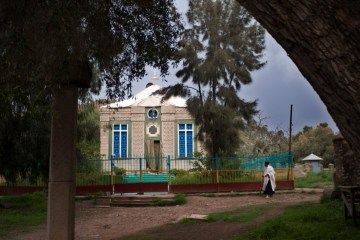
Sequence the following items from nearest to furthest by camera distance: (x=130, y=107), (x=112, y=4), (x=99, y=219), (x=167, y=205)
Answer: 1. (x=112, y=4)
2. (x=99, y=219)
3. (x=167, y=205)
4. (x=130, y=107)

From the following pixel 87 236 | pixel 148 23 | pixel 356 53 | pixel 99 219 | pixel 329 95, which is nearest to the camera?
pixel 356 53

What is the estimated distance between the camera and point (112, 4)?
909 cm

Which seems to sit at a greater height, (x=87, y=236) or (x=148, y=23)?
(x=148, y=23)

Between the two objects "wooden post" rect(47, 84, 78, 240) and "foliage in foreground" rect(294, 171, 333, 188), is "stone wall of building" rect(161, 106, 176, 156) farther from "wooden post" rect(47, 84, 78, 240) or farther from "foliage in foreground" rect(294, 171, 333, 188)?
"wooden post" rect(47, 84, 78, 240)

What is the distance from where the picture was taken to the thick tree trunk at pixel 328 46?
2.45 metres

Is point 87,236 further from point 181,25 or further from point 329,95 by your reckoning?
point 329,95

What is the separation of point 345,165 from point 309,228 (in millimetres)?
4441

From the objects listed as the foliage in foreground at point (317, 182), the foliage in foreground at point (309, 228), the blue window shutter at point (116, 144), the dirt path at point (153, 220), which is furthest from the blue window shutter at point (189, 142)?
the foliage in foreground at point (309, 228)

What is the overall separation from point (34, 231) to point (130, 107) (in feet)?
71.7

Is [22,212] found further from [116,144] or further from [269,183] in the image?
[116,144]

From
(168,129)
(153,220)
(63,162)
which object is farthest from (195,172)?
(63,162)

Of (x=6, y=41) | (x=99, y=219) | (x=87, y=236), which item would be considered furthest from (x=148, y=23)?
(x=99, y=219)

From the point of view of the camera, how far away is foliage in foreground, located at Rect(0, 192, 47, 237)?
1358 centimetres

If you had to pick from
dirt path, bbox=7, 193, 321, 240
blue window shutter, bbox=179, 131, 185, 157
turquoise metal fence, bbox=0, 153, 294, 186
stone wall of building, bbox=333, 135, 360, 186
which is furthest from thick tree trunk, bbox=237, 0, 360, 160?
blue window shutter, bbox=179, 131, 185, 157
